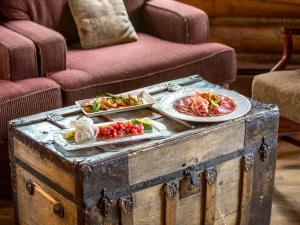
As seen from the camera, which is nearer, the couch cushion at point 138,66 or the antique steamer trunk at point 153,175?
the antique steamer trunk at point 153,175

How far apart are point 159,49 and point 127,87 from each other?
0.39m

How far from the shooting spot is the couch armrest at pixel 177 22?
3.70 metres

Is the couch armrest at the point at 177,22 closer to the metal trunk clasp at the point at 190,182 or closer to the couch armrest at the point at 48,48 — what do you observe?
the couch armrest at the point at 48,48

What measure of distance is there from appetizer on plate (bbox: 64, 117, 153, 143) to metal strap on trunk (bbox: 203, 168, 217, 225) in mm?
316

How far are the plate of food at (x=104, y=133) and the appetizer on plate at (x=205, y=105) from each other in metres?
0.18

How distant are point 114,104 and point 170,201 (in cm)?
49

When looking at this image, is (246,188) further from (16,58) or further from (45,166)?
(16,58)

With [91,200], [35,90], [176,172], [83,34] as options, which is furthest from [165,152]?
[83,34]

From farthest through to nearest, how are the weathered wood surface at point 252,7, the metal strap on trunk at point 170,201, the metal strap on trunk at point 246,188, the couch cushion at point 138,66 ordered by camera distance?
the weathered wood surface at point 252,7
the couch cushion at point 138,66
the metal strap on trunk at point 246,188
the metal strap on trunk at point 170,201

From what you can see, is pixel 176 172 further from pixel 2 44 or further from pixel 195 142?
pixel 2 44

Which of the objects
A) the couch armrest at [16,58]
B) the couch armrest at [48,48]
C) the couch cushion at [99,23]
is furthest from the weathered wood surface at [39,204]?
the couch cushion at [99,23]

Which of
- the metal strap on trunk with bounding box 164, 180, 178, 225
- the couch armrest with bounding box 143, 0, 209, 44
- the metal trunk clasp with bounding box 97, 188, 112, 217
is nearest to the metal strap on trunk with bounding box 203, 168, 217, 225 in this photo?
the metal strap on trunk with bounding box 164, 180, 178, 225

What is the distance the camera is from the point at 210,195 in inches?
102

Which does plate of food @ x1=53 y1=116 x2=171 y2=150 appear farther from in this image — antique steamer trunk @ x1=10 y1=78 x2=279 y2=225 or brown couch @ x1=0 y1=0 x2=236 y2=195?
brown couch @ x1=0 y1=0 x2=236 y2=195
